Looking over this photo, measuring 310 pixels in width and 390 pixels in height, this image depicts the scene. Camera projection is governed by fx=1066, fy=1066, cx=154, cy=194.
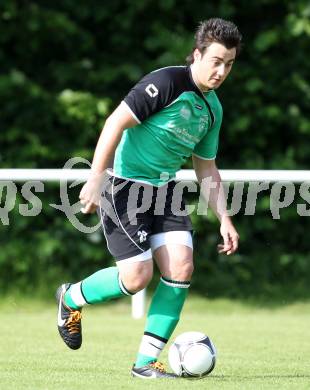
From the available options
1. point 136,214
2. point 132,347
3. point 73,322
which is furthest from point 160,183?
point 132,347

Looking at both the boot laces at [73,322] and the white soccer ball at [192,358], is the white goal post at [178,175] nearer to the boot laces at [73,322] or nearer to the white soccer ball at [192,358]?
the boot laces at [73,322]

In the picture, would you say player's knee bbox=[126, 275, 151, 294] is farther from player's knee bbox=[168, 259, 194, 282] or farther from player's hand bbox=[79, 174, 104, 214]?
player's hand bbox=[79, 174, 104, 214]

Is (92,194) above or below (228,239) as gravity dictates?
above

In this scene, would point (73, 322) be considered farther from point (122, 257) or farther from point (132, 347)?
point (132, 347)

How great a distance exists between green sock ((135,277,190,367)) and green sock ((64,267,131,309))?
177 mm

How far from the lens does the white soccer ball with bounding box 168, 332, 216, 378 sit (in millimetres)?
5195

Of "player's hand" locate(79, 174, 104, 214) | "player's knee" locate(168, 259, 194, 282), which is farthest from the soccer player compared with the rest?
"player's hand" locate(79, 174, 104, 214)

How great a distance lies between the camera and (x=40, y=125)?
9867 millimetres

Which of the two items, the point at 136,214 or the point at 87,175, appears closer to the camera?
the point at 136,214

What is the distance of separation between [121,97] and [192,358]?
5141 mm

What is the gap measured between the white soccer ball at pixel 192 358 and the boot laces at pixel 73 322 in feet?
1.94

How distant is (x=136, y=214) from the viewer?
5.27m

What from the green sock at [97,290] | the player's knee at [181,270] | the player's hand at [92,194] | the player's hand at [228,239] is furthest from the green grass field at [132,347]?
the player's hand at [92,194]

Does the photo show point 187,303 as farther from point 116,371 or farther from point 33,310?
point 116,371
